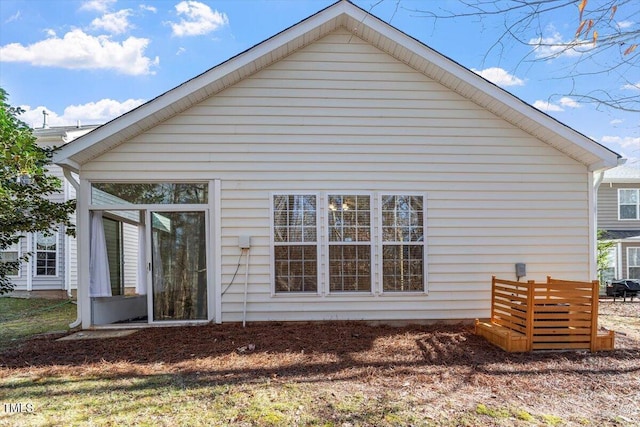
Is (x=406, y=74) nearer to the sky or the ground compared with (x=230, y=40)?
nearer to the ground

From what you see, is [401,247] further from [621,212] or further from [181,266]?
[621,212]

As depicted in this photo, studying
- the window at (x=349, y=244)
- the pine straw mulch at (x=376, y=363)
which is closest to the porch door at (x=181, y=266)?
the pine straw mulch at (x=376, y=363)

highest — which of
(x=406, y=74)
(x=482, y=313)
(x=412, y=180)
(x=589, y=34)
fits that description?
(x=406, y=74)

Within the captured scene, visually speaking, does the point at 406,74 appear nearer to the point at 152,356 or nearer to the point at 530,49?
the point at 530,49

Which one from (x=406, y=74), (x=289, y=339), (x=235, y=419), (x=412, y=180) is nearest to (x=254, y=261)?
(x=289, y=339)

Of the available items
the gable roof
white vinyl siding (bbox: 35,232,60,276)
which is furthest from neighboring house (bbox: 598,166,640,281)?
white vinyl siding (bbox: 35,232,60,276)

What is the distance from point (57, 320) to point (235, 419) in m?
6.71

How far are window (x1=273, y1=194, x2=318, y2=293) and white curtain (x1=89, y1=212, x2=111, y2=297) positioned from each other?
2.86 metres

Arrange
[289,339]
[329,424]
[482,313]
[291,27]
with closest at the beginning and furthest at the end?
1. [329,424]
2. [289,339]
3. [291,27]
4. [482,313]

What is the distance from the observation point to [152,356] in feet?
16.3

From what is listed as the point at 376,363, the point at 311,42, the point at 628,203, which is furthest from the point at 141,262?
the point at 628,203

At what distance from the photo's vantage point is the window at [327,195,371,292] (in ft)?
21.8

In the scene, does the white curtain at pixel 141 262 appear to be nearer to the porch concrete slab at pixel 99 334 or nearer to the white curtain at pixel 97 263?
the white curtain at pixel 97 263

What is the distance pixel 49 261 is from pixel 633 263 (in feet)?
66.6
